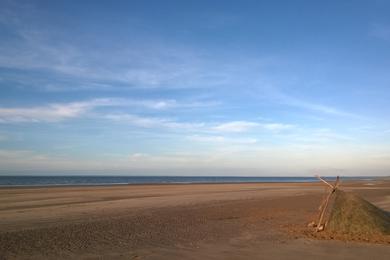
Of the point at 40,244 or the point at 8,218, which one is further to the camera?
the point at 8,218

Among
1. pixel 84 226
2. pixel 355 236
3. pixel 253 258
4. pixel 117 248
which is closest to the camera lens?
pixel 253 258

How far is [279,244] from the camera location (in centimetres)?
1289

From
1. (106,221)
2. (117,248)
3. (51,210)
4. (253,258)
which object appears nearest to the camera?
(253,258)

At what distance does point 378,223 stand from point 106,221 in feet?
32.0

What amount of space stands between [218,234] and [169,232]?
1.62 metres

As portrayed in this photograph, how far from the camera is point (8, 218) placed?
1770 centimetres

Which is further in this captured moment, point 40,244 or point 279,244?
point 279,244

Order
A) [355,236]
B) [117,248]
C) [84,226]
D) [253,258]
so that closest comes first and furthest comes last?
[253,258]
[117,248]
[355,236]
[84,226]

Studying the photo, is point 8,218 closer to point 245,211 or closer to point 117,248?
point 117,248

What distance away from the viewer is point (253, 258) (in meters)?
10.8

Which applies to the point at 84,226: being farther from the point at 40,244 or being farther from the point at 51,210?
the point at 51,210

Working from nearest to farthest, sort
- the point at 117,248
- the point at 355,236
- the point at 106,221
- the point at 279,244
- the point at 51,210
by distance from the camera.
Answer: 1. the point at 117,248
2. the point at 279,244
3. the point at 355,236
4. the point at 106,221
5. the point at 51,210

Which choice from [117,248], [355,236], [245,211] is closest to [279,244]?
[355,236]

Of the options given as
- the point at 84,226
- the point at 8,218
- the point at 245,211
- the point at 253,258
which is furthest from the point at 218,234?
the point at 8,218
